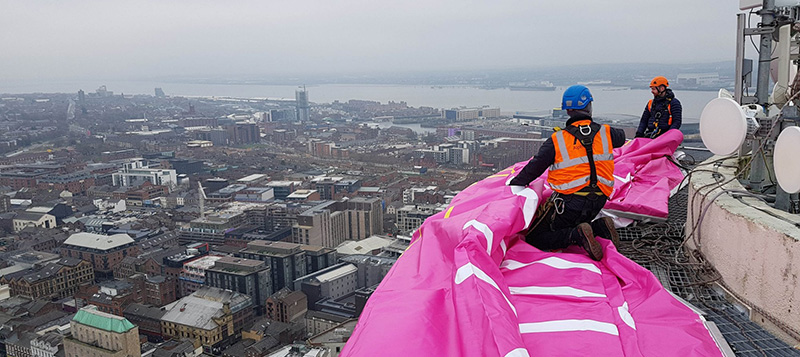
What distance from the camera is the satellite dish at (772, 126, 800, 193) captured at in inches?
48.7

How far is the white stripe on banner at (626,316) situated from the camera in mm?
1100

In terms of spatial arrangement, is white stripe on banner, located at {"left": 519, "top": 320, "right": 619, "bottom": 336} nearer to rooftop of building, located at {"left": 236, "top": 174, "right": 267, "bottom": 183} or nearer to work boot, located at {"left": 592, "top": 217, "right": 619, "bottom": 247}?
work boot, located at {"left": 592, "top": 217, "right": 619, "bottom": 247}

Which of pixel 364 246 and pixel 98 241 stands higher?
pixel 98 241

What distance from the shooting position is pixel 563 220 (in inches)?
57.9

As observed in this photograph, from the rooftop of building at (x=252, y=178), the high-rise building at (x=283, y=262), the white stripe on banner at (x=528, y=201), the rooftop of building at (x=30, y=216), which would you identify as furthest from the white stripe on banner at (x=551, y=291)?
the rooftop of building at (x=252, y=178)

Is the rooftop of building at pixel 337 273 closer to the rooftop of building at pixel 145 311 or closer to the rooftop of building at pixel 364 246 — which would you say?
the rooftop of building at pixel 364 246

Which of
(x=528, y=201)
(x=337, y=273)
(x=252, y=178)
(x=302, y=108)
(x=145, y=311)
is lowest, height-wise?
(x=145, y=311)

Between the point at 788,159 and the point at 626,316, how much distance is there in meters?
0.50

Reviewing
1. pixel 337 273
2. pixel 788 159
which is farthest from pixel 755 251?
pixel 337 273

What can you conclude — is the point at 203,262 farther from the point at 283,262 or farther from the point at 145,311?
the point at 145,311

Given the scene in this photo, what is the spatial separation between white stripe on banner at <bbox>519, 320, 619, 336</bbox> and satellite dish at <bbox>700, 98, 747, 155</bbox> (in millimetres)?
738

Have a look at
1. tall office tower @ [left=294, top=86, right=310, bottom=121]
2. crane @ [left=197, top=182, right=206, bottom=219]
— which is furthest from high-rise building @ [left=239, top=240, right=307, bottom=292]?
tall office tower @ [left=294, top=86, right=310, bottom=121]

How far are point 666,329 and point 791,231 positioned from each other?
12.6 inches

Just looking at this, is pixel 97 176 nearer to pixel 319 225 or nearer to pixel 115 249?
pixel 115 249
